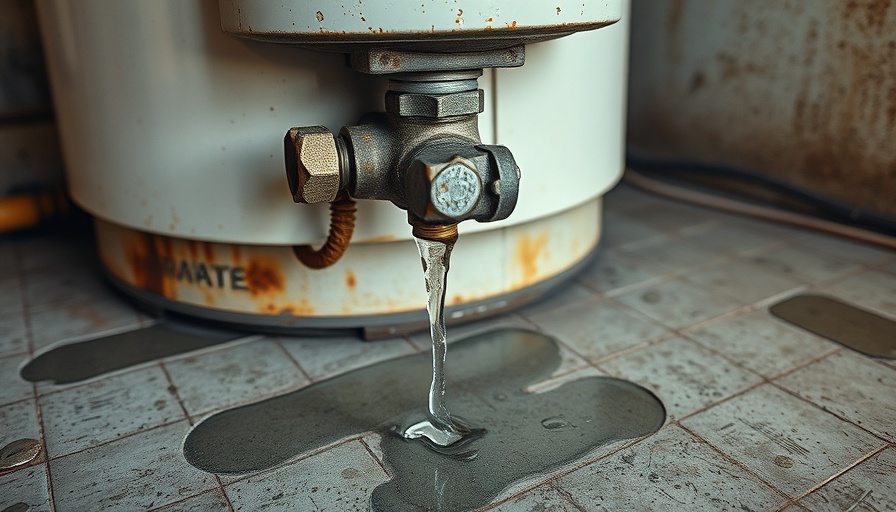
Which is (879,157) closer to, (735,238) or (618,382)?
(735,238)

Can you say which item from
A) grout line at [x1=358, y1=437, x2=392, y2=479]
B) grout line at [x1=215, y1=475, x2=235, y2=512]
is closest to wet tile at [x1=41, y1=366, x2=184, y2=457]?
grout line at [x1=215, y1=475, x2=235, y2=512]

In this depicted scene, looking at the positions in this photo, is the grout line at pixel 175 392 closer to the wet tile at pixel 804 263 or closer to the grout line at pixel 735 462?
the grout line at pixel 735 462

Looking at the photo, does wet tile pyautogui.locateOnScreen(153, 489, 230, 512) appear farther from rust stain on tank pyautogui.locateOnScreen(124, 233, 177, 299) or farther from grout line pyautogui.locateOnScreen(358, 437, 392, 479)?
rust stain on tank pyautogui.locateOnScreen(124, 233, 177, 299)

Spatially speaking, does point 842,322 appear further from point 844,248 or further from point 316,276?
point 316,276

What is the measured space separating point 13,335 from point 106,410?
0.45m

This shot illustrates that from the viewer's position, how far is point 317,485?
1.05m

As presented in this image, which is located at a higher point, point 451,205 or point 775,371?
point 451,205

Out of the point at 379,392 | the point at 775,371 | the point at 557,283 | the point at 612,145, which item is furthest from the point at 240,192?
the point at 775,371

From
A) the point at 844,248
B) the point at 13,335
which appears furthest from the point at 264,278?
the point at 844,248

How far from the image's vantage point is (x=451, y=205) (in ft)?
3.45

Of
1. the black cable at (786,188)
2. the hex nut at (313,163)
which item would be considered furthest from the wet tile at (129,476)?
the black cable at (786,188)

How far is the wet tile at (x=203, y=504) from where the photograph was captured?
101 cm

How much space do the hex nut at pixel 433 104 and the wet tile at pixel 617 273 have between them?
72 centimetres

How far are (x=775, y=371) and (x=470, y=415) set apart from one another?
22.7 inches
